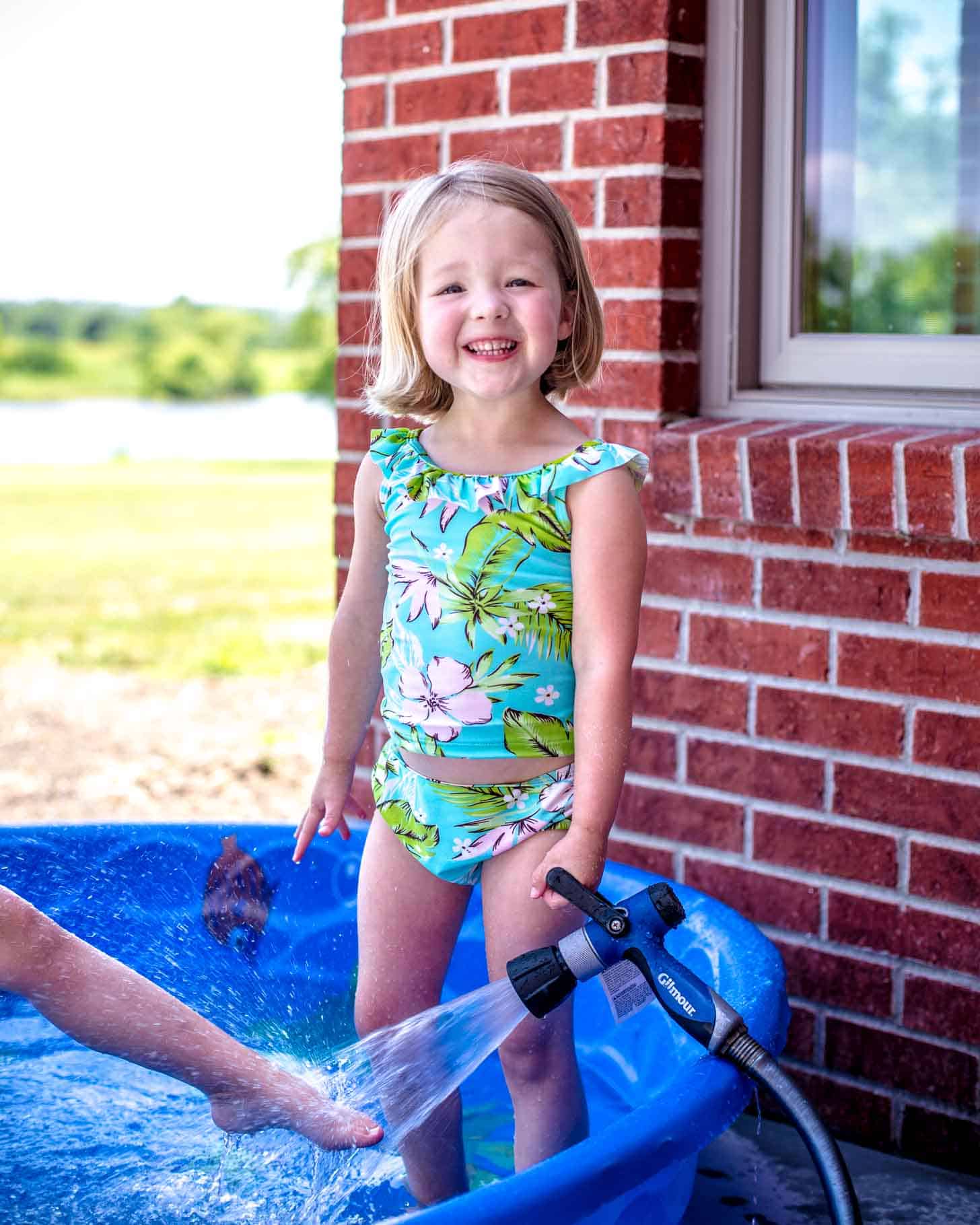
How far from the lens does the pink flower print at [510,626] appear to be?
1906 millimetres

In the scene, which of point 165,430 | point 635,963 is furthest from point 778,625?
point 165,430

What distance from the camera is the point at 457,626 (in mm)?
1916

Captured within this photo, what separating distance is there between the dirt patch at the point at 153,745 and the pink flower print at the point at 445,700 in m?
2.22

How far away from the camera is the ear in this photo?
203 cm

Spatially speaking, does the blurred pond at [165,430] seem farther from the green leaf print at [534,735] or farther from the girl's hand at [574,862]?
the girl's hand at [574,862]

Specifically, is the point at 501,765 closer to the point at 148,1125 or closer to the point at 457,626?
the point at 457,626

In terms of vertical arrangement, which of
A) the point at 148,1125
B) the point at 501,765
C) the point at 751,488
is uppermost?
the point at 751,488

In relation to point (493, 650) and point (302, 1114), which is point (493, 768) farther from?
point (302, 1114)

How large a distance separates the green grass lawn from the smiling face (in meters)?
4.45

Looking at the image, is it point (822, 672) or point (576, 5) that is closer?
point (822, 672)

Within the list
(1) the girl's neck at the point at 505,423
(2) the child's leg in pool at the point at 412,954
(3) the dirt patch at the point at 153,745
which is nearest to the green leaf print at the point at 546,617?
(1) the girl's neck at the point at 505,423

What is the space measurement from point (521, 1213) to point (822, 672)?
1.20 metres

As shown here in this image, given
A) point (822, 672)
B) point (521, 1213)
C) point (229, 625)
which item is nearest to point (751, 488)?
point (822, 672)

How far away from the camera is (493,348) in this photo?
6.30 feet
